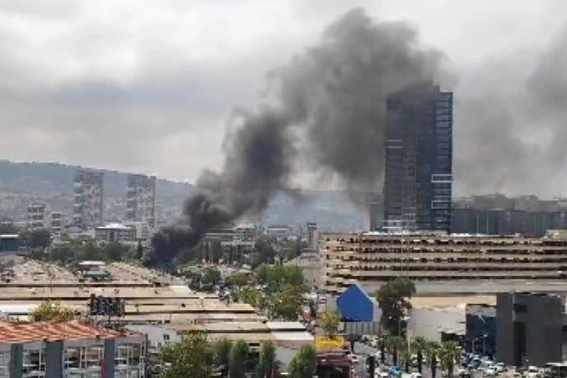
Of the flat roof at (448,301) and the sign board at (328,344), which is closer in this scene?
the sign board at (328,344)

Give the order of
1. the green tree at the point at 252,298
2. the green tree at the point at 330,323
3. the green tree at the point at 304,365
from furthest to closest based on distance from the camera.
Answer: the green tree at the point at 252,298
the green tree at the point at 330,323
the green tree at the point at 304,365

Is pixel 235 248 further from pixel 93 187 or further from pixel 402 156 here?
→ pixel 93 187

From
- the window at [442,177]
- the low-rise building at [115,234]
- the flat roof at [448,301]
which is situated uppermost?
the window at [442,177]

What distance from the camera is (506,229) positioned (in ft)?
348

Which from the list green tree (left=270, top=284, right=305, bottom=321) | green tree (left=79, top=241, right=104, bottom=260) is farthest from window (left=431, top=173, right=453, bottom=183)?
green tree (left=270, top=284, right=305, bottom=321)

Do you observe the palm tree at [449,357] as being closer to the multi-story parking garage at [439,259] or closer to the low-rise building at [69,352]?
the low-rise building at [69,352]

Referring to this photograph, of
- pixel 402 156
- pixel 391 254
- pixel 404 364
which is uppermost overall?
pixel 402 156

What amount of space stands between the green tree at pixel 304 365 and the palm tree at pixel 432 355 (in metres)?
4.03

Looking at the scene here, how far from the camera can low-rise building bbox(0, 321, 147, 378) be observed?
75.5ft

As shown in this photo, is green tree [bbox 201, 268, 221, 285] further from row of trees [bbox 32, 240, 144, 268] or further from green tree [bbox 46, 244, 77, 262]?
green tree [bbox 46, 244, 77, 262]

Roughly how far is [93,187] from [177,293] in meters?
137

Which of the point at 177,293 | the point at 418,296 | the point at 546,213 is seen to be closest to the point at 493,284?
the point at 418,296

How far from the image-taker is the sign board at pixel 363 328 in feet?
150

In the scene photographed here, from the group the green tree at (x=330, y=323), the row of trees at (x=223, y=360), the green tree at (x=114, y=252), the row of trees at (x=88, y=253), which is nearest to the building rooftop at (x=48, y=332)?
the row of trees at (x=223, y=360)
